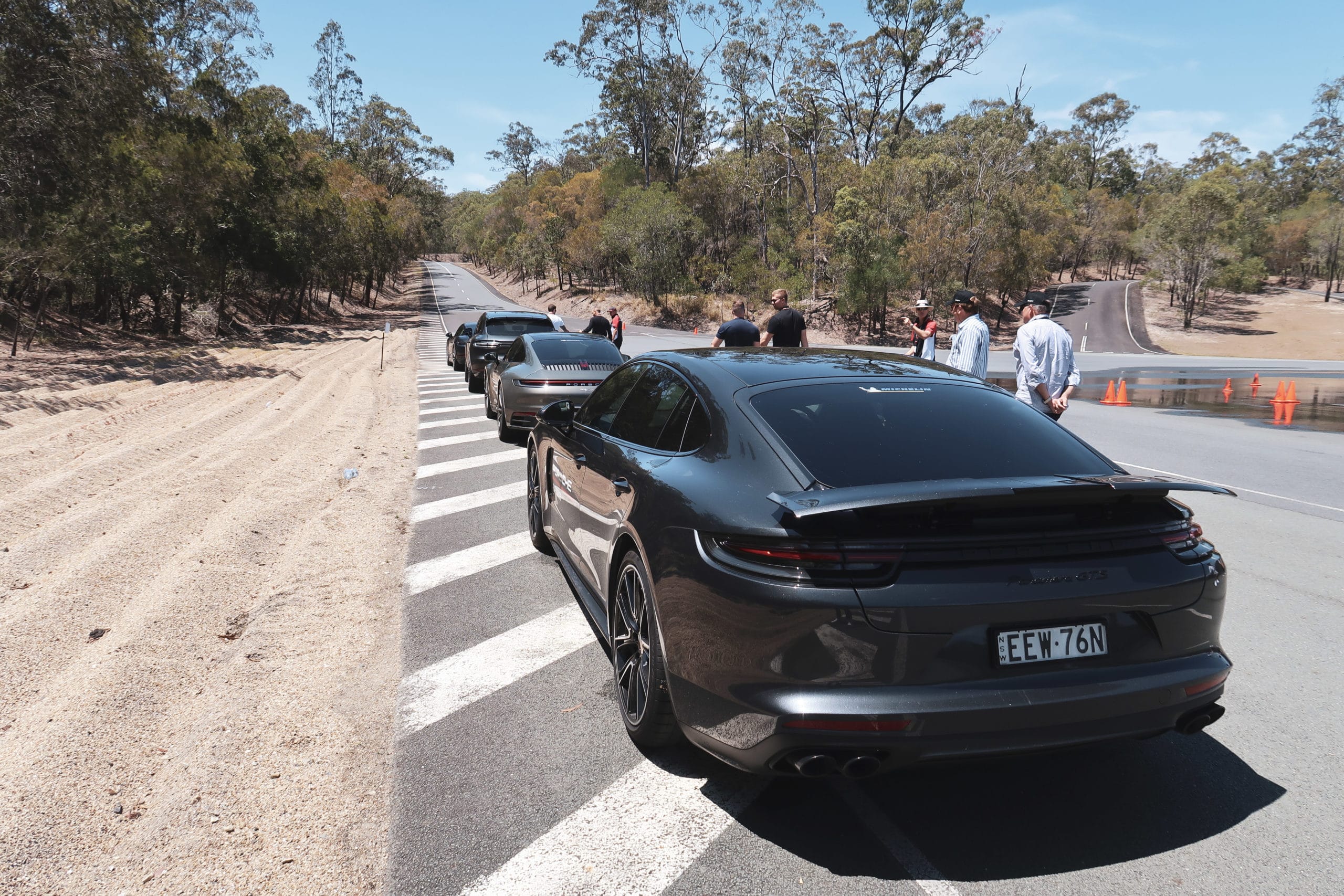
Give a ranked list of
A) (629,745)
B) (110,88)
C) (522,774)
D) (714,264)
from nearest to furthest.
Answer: (522,774)
(629,745)
(110,88)
(714,264)

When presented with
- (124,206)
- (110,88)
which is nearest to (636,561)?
(110,88)

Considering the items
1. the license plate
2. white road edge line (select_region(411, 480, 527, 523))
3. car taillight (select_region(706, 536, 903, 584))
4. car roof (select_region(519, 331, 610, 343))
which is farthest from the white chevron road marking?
the license plate

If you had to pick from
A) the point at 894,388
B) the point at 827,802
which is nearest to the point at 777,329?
the point at 894,388

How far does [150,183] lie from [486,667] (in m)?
27.0

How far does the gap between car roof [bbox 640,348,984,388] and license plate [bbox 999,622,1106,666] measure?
58.1 inches

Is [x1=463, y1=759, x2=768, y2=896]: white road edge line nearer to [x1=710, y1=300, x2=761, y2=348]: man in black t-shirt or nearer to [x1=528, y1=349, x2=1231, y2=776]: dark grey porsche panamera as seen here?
[x1=528, y1=349, x2=1231, y2=776]: dark grey porsche panamera

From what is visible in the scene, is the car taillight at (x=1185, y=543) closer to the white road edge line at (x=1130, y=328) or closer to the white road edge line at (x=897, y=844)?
the white road edge line at (x=897, y=844)

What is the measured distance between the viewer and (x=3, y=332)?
23.6m

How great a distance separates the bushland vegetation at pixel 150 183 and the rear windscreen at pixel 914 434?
67.0 feet

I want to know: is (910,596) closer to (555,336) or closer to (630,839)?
(630,839)

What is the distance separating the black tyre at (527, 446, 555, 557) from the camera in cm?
600

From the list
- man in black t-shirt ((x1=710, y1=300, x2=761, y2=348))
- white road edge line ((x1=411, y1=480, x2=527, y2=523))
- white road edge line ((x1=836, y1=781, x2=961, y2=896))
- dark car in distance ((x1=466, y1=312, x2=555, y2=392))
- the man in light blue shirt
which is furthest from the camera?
dark car in distance ((x1=466, y1=312, x2=555, y2=392))

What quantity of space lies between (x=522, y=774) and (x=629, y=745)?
0.49 m

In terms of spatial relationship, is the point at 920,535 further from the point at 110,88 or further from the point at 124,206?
the point at 124,206
